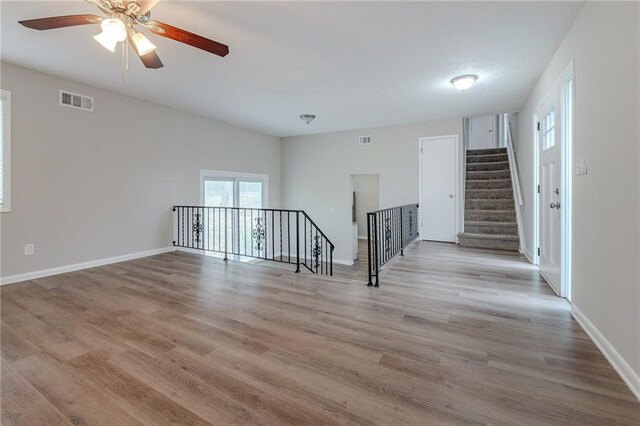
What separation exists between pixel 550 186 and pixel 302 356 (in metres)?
3.07

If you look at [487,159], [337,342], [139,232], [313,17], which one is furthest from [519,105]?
[139,232]

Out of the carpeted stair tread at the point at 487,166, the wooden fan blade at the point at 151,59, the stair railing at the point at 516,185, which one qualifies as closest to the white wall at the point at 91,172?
the wooden fan blade at the point at 151,59

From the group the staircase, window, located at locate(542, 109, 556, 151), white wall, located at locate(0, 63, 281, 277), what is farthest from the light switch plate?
white wall, located at locate(0, 63, 281, 277)

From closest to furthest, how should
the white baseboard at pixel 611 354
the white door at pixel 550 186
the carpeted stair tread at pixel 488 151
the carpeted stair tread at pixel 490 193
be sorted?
1. the white baseboard at pixel 611 354
2. the white door at pixel 550 186
3. the carpeted stair tread at pixel 490 193
4. the carpeted stair tread at pixel 488 151

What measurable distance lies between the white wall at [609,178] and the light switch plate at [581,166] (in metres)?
0.05

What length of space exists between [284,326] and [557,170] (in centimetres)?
295

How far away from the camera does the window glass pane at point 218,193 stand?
5898 mm

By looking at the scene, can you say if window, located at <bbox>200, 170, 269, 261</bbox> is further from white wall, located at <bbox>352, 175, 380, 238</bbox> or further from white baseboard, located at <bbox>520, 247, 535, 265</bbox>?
white baseboard, located at <bbox>520, 247, 535, 265</bbox>

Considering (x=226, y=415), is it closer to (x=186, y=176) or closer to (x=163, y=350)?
(x=163, y=350)

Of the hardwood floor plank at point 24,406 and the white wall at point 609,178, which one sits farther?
the white wall at point 609,178

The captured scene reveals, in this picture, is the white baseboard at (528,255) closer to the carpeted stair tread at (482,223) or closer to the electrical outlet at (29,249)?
the carpeted stair tread at (482,223)

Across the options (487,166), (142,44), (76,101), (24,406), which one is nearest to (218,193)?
(76,101)

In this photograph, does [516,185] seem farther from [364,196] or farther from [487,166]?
[364,196]

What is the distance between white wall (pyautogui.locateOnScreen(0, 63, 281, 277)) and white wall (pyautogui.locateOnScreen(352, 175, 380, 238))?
5100 millimetres
